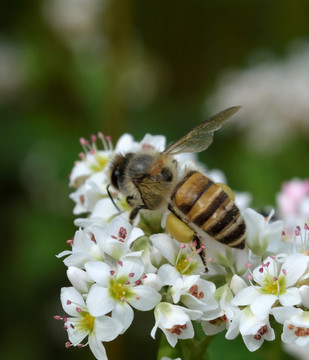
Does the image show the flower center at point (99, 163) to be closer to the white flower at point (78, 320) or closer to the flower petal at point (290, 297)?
the white flower at point (78, 320)

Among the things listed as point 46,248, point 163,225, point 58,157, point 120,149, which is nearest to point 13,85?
point 58,157

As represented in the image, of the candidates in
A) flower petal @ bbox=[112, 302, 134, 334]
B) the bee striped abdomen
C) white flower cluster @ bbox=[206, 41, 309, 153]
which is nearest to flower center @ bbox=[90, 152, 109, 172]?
the bee striped abdomen

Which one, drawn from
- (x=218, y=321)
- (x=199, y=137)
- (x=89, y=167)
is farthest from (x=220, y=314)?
(x=89, y=167)

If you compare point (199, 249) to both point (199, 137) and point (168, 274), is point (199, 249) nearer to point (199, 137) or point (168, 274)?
point (168, 274)

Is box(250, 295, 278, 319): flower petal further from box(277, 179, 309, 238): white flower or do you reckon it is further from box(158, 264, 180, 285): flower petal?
box(277, 179, 309, 238): white flower

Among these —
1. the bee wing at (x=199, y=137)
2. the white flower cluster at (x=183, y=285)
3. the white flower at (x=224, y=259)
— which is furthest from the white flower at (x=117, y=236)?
the bee wing at (x=199, y=137)

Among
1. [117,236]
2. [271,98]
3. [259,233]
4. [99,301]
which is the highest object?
[117,236]
